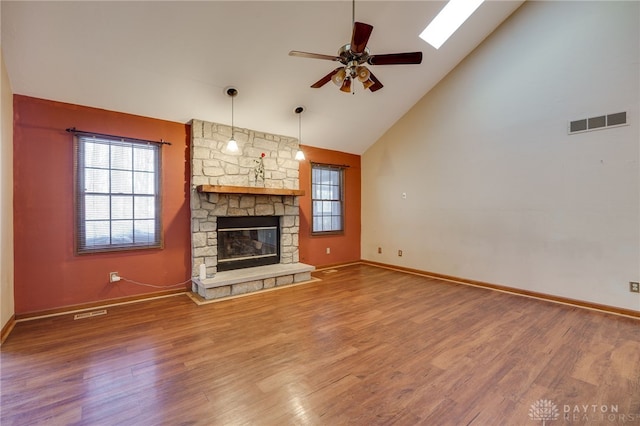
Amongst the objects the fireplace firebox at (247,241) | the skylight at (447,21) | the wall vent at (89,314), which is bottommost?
the wall vent at (89,314)

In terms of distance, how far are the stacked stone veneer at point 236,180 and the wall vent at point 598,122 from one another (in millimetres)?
4160

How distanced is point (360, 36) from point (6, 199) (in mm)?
3863

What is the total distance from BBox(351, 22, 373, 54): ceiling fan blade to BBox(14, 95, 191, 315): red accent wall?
314 cm

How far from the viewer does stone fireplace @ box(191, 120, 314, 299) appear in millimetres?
4152

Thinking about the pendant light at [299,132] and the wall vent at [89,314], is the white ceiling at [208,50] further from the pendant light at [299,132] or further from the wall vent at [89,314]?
the wall vent at [89,314]

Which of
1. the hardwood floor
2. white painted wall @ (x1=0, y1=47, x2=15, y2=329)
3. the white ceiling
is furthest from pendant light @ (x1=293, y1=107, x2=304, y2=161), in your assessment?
white painted wall @ (x1=0, y1=47, x2=15, y2=329)

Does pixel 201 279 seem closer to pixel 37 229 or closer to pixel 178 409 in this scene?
pixel 37 229

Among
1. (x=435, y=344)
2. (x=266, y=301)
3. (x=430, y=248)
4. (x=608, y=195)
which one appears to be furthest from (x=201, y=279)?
(x=608, y=195)

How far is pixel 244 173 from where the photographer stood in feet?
15.1

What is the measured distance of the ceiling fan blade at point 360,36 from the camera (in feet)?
7.12

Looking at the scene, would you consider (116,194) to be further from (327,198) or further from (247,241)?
(327,198)

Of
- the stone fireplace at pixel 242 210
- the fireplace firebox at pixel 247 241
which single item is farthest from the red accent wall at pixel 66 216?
the fireplace firebox at pixel 247 241

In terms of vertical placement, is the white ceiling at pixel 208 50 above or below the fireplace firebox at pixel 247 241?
above

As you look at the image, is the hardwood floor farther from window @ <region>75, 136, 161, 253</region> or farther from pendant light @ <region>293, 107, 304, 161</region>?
pendant light @ <region>293, 107, 304, 161</region>
